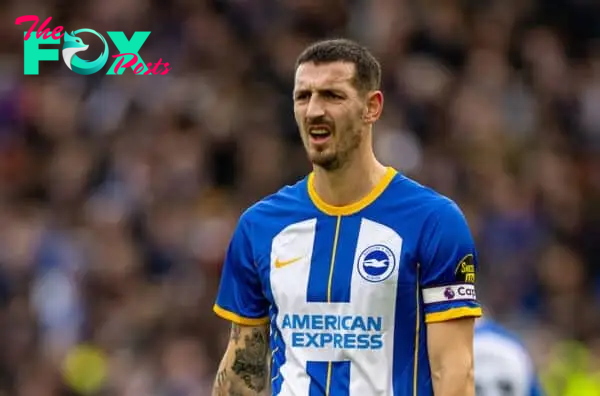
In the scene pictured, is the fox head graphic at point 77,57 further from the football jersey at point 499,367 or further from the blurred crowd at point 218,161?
the football jersey at point 499,367

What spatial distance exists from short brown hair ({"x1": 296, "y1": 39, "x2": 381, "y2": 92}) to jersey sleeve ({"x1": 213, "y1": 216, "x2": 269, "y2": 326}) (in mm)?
718

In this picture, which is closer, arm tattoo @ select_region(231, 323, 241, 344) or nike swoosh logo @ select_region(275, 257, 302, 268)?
nike swoosh logo @ select_region(275, 257, 302, 268)

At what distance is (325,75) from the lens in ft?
21.2

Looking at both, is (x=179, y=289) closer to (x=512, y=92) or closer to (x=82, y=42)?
(x=82, y=42)

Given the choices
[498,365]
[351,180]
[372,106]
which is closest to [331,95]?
[372,106]

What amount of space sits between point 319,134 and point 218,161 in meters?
8.30

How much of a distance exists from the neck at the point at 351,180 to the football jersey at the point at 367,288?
30mm

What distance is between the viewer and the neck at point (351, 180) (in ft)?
21.6

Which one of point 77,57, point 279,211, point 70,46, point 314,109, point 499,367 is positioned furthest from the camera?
point 77,57

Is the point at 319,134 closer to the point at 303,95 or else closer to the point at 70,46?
the point at 303,95

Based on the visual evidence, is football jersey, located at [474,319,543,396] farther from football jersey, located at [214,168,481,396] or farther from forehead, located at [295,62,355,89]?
forehead, located at [295,62,355,89]

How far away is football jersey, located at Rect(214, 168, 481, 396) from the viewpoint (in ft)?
20.9

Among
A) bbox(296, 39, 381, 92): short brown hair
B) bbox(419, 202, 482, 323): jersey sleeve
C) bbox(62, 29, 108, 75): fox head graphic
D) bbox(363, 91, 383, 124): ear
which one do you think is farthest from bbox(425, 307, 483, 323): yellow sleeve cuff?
bbox(62, 29, 108, 75): fox head graphic

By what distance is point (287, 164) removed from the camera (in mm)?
14383
